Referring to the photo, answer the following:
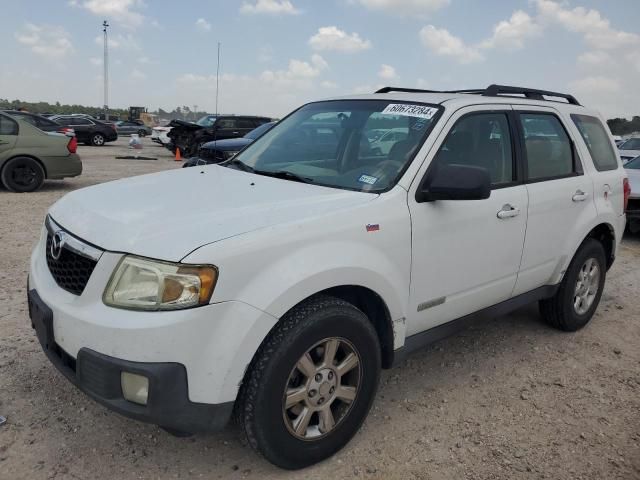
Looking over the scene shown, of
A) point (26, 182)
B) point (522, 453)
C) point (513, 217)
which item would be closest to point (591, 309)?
point (513, 217)

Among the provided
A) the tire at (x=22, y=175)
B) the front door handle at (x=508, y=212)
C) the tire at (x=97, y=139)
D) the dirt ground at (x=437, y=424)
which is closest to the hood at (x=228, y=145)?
the tire at (x=22, y=175)

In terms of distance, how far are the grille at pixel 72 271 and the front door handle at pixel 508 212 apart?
233 centimetres

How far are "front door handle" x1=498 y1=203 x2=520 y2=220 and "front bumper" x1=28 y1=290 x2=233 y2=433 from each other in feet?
6.63


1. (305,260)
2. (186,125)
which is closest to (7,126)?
(186,125)

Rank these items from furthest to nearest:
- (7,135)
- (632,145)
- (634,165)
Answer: (632,145) → (7,135) → (634,165)

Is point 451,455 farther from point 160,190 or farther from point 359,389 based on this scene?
point 160,190

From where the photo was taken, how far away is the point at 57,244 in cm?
258

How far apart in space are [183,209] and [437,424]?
5.96 ft

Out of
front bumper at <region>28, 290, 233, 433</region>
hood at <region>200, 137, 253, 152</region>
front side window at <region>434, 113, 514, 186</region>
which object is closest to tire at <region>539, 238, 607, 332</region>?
front side window at <region>434, 113, 514, 186</region>

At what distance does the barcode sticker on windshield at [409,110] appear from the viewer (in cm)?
323

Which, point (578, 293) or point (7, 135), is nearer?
point (578, 293)

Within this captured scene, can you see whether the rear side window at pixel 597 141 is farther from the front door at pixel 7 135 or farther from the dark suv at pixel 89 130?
the dark suv at pixel 89 130

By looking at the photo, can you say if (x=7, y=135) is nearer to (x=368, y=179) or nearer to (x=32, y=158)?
(x=32, y=158)

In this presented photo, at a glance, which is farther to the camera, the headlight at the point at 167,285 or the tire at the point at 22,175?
the tire at the point at 22,175
